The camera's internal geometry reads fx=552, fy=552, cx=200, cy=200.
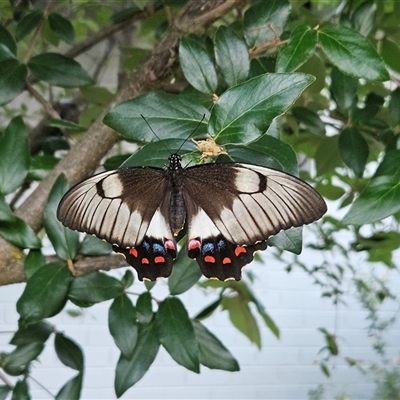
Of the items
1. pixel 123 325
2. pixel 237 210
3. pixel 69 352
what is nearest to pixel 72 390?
pixel 69 352

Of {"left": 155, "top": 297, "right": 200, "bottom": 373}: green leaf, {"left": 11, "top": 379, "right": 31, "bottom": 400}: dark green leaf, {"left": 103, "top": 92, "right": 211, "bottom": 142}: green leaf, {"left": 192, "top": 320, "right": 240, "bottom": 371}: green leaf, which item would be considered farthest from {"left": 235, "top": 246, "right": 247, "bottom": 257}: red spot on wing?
{"left": 11, "top": 379, "right": 31, "bottom": 400}: dark green leaf

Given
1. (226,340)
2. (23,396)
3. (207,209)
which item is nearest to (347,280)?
(226,340)

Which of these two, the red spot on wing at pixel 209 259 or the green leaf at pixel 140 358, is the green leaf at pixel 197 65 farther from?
the green leaf at pixel 140 358

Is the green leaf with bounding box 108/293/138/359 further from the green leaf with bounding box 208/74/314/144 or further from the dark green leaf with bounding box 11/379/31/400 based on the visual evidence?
the green leaf with bounding box 208/74/314/144

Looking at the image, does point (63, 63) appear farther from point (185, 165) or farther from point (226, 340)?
point (226, 340)

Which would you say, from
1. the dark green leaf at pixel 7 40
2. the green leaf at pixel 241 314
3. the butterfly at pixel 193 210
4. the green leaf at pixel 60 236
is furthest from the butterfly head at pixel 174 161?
the green leaf at pixel 241 314

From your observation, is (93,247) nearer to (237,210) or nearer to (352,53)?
(237,210)
